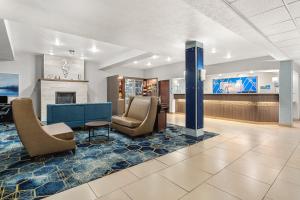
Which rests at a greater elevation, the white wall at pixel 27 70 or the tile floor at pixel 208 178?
the white wall at pixel 27 70

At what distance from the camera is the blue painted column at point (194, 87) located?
14.8 feet

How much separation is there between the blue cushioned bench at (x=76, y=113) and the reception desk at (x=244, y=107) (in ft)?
16.6

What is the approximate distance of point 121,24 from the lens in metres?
3.62

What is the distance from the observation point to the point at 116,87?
9.05 metres

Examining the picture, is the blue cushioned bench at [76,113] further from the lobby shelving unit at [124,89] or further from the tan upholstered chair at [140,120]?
the lobby shelving unit at [124,89]

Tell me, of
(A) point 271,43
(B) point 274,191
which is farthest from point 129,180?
(A) point 271,43

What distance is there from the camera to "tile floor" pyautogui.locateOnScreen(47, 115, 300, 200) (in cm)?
195

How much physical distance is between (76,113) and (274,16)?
5455 millimetres

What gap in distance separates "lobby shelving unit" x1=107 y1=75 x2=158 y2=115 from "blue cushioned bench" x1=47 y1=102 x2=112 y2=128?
339 cm

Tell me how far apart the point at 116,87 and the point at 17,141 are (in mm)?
5517

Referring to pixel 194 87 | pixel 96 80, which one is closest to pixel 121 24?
pixel 194 87

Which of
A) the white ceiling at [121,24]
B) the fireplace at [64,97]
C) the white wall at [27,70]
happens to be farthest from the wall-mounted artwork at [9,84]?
the white ceiling at [121,24]

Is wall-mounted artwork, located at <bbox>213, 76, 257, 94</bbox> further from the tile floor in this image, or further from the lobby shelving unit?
the tile floor

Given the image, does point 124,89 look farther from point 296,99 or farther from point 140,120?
point 296,99
